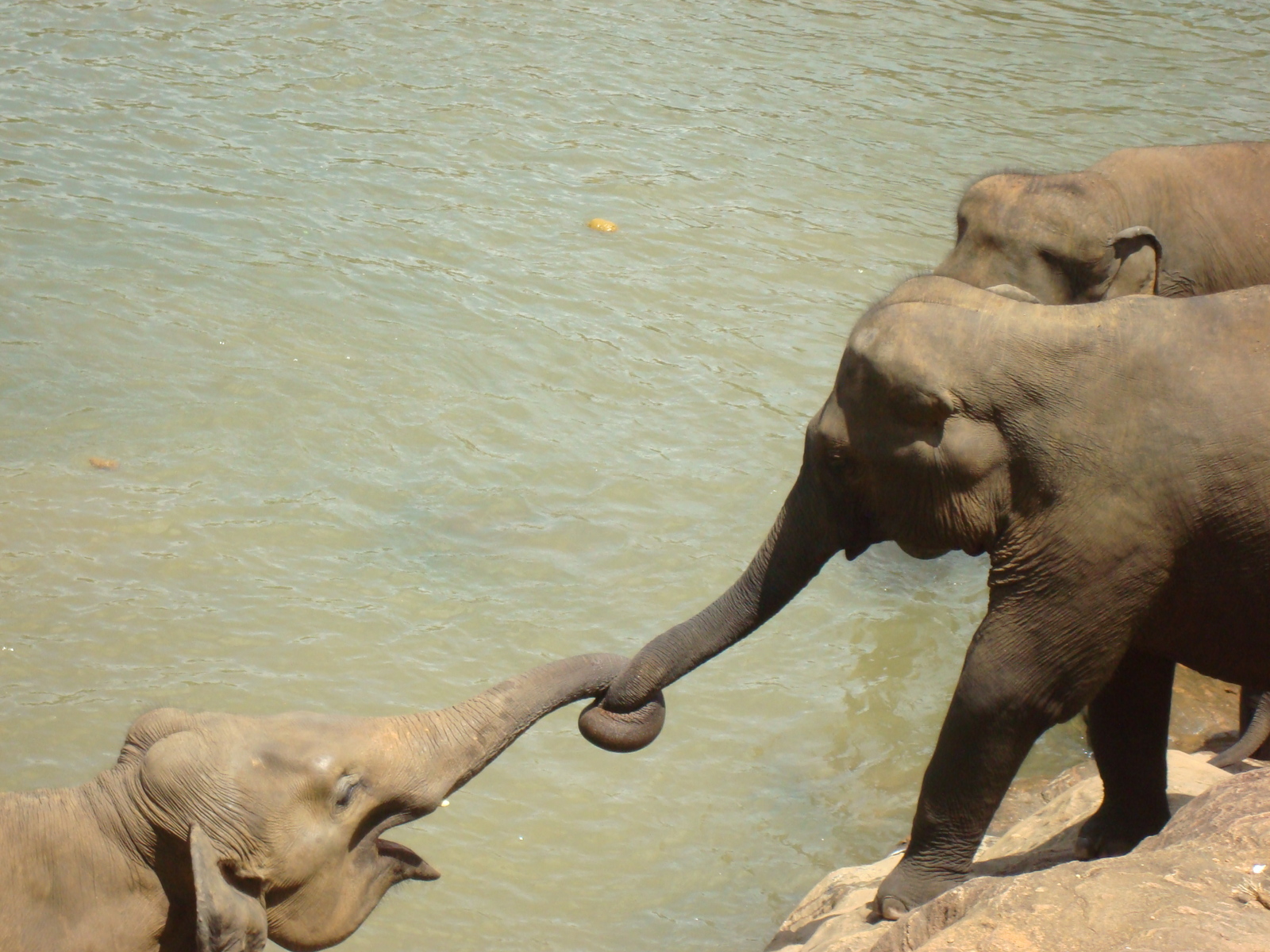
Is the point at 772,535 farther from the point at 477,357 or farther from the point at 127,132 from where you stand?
the point at 127,132

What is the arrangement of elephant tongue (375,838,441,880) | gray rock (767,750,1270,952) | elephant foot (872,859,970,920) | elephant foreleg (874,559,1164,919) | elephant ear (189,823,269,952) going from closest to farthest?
1. gray rock (767,750,1270,952)
2. elephant ear (189,823,269,952)
3. elephant foreleg (874,559,1164,919)
4. elephant tongue (375,838,441,880)
5. elephant foot (872,859,970,920)

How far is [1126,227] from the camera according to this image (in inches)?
238

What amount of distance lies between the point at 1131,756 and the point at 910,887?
2.69 ft

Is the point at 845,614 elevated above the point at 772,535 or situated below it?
below

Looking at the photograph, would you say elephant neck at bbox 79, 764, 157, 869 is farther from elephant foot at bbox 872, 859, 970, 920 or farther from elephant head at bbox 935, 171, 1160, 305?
elephant head at bbox 935, 171, 1160, 305

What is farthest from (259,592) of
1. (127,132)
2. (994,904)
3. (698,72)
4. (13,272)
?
(698,72)

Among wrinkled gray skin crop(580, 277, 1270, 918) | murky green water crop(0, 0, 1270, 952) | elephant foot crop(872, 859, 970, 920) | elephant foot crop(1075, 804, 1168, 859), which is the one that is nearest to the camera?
wrinkled gray skin crop(580, 277, 1270, 918)

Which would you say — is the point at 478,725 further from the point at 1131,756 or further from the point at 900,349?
the point at 1131,756

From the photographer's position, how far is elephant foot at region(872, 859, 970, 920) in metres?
3.81

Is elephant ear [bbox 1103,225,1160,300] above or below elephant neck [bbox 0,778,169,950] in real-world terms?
above

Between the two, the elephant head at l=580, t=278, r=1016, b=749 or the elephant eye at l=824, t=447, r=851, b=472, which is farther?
the elephant eye at l=824, t=447, r=851, b=472

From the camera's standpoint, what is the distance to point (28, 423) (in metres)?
7.27

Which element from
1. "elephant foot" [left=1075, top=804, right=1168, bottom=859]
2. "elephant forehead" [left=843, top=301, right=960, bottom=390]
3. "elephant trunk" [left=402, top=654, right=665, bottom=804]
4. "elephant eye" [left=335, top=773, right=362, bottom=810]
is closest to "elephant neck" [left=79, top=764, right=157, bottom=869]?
"elephant eye" [left=335, top=773, right=362, bottom=810]

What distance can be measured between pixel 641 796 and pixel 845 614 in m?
1.72
